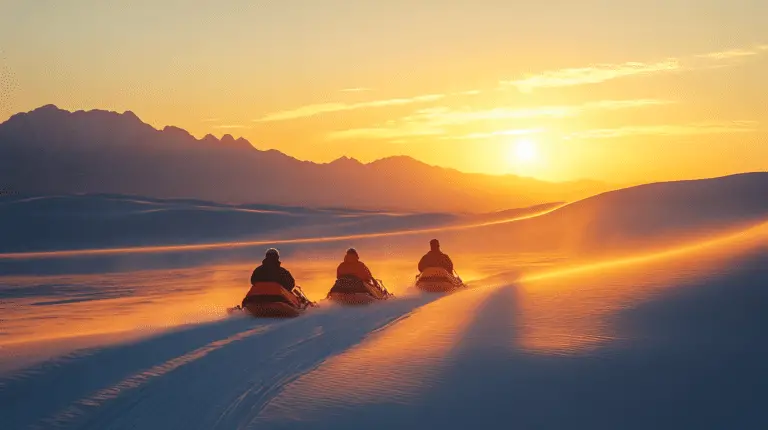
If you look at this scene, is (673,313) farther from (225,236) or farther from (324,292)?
(225,236)

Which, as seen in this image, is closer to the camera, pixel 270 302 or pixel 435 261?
pixel 270 302

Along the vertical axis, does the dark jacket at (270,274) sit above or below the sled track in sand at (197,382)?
above

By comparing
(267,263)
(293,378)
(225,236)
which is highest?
(225,236)

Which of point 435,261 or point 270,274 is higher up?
point 435,261

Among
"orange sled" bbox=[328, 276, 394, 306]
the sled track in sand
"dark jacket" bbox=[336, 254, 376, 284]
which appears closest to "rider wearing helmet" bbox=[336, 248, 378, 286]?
"dark jacket" bbox=[336, 254, 376, 284]

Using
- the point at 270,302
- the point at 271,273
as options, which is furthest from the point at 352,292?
the point at 270,302

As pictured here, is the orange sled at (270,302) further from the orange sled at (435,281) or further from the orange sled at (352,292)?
the orange sled at (435,281)

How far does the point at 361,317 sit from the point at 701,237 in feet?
49.7

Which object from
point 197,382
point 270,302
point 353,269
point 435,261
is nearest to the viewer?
point 197,382

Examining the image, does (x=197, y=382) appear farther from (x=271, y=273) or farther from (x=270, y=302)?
(x=271, y=273)

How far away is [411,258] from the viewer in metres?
32.9

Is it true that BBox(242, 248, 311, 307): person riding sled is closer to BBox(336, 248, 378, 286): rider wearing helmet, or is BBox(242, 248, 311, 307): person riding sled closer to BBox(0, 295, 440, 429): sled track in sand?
BBox(0, 295, 440, 429): sled track in sand

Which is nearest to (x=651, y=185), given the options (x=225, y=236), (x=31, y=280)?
(x=225, y=236)

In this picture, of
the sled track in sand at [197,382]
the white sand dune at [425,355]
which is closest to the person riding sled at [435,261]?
the white sand dune at [425,355]
